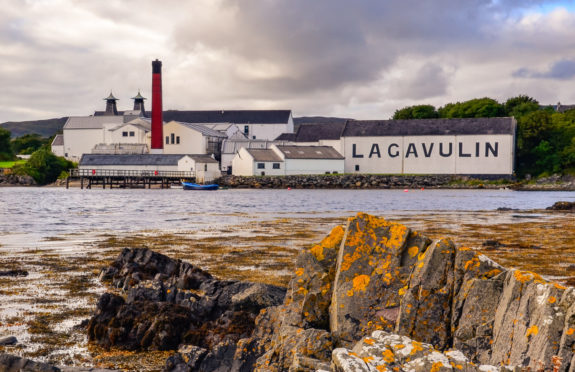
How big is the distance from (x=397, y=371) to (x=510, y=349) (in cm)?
129

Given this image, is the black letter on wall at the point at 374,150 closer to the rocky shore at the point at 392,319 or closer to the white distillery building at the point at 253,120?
the white distillery building at the point at 253,120

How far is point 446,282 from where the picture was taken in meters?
5.79

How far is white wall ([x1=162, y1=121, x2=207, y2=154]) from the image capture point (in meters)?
104

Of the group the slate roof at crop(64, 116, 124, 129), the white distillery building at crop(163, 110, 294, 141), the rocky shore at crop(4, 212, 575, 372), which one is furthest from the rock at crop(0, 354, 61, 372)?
the white distillery building at crop(163, 110, 294, 141)

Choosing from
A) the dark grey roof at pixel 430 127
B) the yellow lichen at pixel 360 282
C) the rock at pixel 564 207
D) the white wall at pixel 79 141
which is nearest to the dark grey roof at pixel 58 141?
the white wall at pixel 79 141

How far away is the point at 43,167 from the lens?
108 m

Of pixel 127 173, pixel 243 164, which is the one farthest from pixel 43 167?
pixel 243 164

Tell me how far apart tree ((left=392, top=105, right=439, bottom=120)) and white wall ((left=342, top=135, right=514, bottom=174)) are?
27.3 metres

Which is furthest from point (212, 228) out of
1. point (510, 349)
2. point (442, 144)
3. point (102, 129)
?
point (102, 129)

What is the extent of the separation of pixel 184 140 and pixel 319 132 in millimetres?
27259

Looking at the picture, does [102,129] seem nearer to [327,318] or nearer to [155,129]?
[155,129]

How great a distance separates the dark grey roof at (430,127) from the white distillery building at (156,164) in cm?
2545

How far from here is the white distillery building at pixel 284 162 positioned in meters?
96.5

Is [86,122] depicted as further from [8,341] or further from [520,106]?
[8,341]
